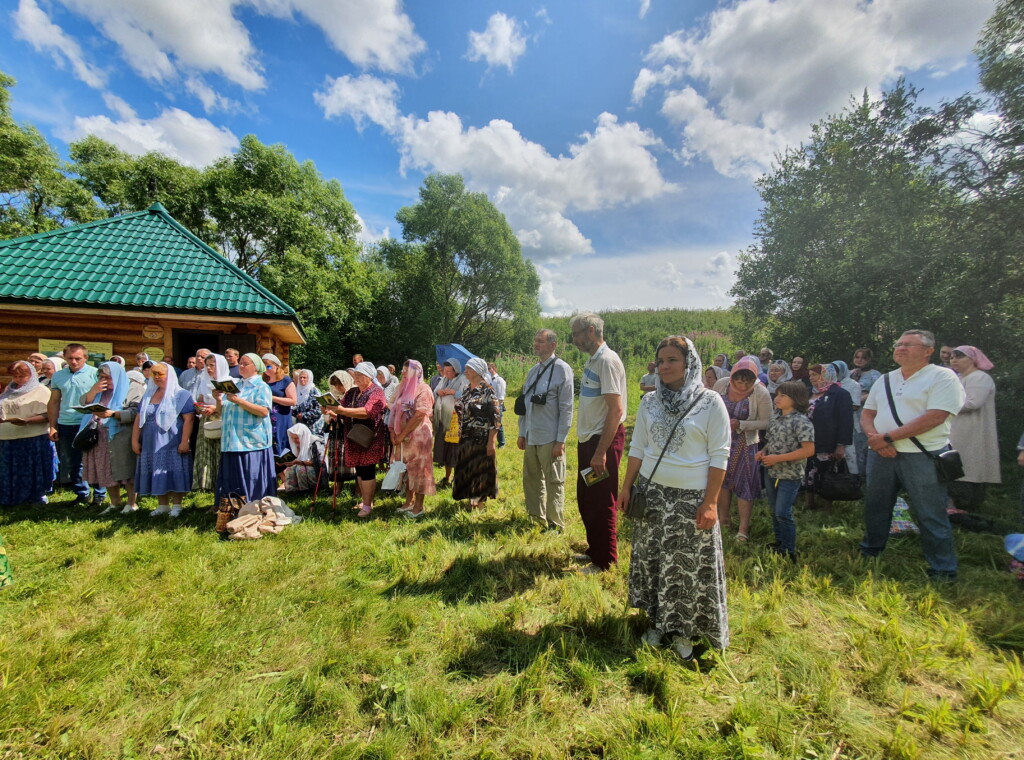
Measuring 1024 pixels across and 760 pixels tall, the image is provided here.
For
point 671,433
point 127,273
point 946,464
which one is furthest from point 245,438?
point 127,273

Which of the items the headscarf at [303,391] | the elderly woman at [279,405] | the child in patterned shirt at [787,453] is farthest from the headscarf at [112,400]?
the child in patterned shirt at [787,453]

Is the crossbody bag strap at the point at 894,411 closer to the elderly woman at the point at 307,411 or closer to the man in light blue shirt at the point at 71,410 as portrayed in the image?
the elderly woman at the point at 307,411

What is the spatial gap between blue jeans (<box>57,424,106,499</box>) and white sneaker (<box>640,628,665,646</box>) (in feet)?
22.4

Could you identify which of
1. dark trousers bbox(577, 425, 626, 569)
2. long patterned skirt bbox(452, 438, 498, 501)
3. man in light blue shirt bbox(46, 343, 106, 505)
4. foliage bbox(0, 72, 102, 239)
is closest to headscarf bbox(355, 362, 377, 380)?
long patterned skirt bbox(452, 438, 498, 501)

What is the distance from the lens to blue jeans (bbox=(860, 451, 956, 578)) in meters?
3.31

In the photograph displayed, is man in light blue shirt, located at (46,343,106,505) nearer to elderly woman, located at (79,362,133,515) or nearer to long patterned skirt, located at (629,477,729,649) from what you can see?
elderly woman, located at (79,362,133,515)

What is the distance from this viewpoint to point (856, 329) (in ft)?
27.8

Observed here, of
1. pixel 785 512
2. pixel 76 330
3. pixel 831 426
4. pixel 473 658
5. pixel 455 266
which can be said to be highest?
pixel 455 266

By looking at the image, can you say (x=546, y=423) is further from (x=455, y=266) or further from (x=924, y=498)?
(x=455, y=266)

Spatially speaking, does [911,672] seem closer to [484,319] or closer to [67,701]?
[67,701]

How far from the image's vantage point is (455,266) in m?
27.0

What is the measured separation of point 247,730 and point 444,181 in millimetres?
28314

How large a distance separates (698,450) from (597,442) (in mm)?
1106

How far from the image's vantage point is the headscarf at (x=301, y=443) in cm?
562
